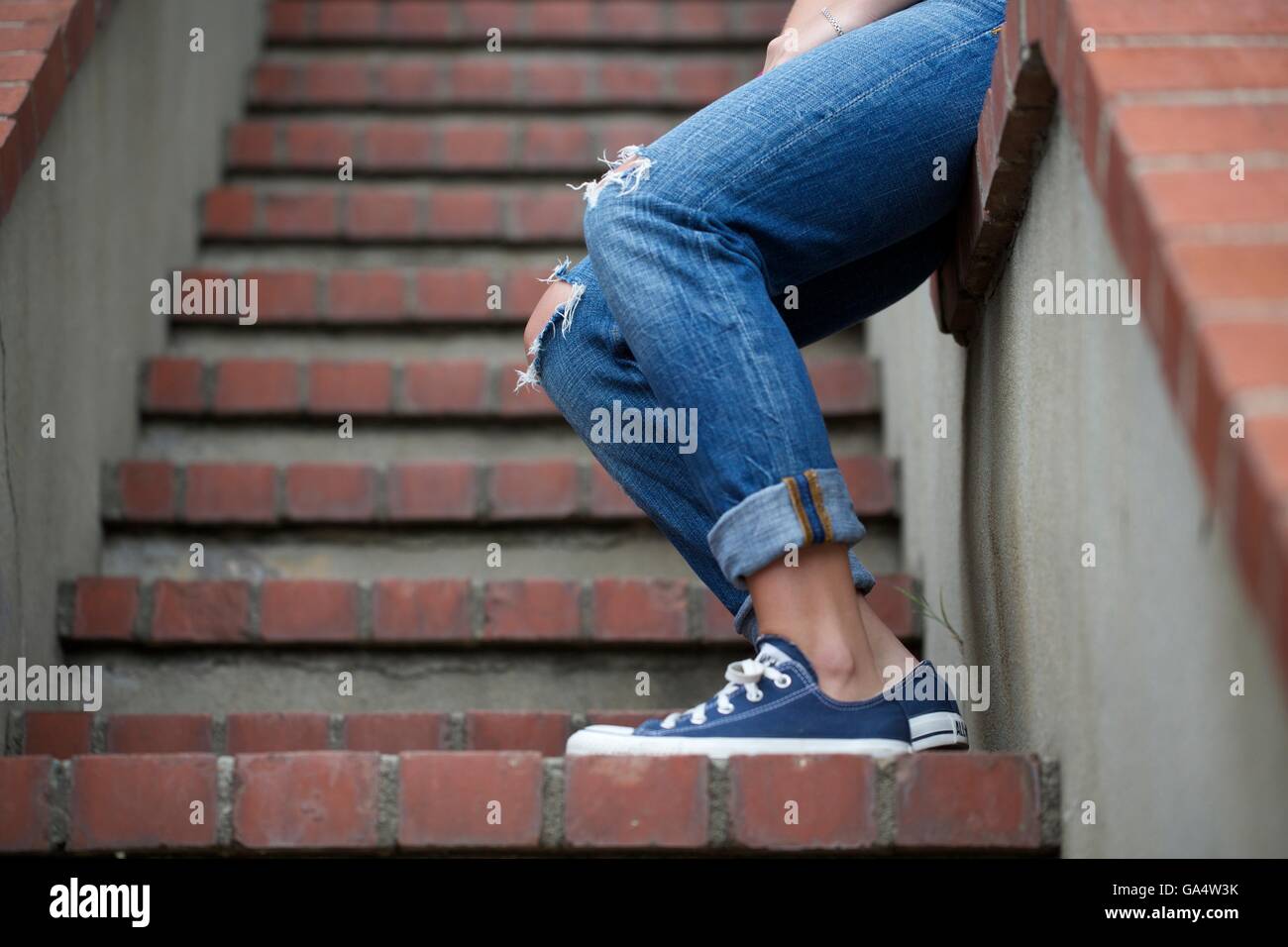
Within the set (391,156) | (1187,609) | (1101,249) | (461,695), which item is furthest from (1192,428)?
(391,156)

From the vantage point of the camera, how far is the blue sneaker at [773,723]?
117 centimetres

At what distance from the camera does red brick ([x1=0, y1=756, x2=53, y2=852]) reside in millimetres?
1167

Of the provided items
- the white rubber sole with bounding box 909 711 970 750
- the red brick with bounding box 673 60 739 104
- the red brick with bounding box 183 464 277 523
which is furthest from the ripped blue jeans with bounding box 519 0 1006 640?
the red brick with bounding box 673 60 739 104

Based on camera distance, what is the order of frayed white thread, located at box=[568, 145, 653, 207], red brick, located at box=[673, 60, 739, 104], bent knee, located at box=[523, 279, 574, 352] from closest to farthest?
frayed white thread, located at box=[568, 145, 653, 207]
bent knee, located at box=[523, 279, 574, 352]
red brick, located at box=[673, 60, 739, 104]

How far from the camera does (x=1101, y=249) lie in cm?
100

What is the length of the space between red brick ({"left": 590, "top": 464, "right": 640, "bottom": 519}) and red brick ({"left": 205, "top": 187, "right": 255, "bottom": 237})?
2.99 feet

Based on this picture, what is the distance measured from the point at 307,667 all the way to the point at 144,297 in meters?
0.71

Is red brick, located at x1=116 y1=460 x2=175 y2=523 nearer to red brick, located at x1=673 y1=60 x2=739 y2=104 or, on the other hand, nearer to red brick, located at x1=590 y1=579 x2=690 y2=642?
red brick, located at x1=590 y1=579 x2=690 y2=642

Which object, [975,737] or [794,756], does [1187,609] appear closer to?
[794,756]

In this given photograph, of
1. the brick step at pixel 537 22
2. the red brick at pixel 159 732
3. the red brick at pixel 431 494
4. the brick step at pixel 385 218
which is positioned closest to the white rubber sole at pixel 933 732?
the red brick at pixel 159 732

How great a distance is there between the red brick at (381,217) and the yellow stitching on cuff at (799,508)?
164cm

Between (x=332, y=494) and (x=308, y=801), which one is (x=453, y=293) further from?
(x=308, y=801)

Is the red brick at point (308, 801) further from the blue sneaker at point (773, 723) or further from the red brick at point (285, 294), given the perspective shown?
the red brick at point (285, 294)

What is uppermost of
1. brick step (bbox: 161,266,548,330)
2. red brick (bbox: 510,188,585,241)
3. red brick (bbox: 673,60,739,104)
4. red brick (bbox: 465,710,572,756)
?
red brick (bbox: 673,60,739,104)
